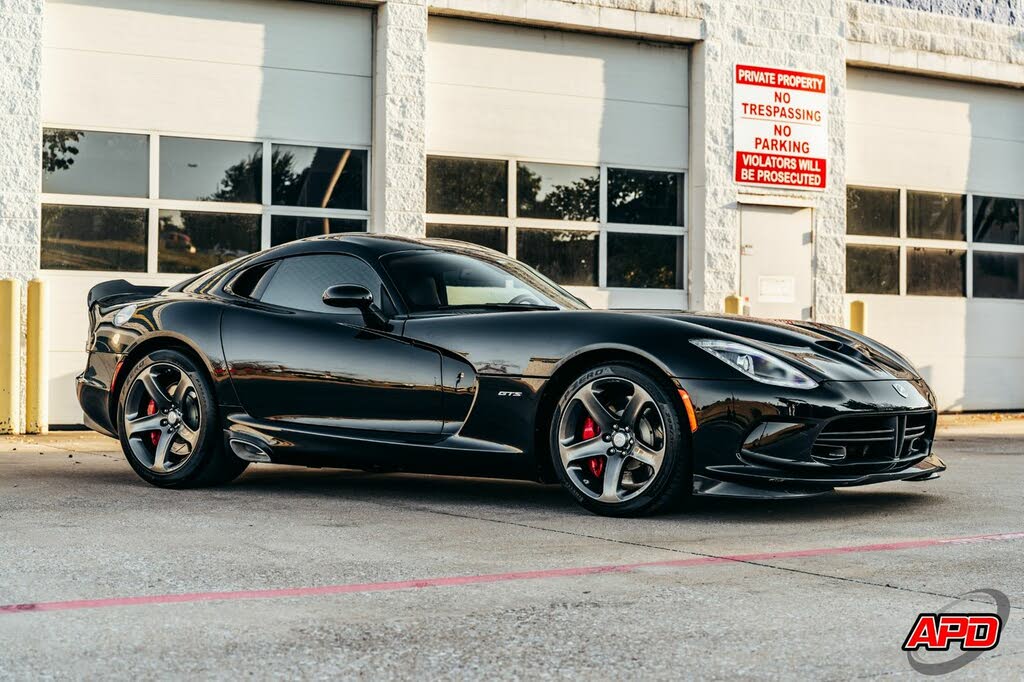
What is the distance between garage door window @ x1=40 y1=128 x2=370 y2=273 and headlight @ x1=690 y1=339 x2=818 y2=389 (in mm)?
7090

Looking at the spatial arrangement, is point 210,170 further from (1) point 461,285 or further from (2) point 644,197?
(1) point 461,285

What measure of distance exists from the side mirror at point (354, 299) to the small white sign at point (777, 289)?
8326 millimetres

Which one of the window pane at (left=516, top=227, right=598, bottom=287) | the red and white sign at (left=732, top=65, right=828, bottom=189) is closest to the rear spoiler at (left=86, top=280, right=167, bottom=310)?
the window pane at (left=516, top=227, right=598, bottom=287)

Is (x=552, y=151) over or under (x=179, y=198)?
over

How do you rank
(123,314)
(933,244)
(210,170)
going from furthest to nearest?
(933,244) < (210,170) < (123,314)

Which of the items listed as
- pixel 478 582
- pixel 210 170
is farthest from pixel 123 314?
pixel 210 170

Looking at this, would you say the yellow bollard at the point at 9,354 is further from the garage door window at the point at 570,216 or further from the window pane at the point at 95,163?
the garage door window at the point at 570,216

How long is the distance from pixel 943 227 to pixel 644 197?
158 inches

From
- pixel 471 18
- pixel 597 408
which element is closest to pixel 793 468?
pixel 597 408

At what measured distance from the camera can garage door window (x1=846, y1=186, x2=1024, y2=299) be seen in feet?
50.0

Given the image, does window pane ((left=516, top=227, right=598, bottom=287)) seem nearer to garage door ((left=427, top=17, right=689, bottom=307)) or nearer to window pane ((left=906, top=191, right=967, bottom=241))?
garage door ((left=427, top=17, right=689, bottom=307))

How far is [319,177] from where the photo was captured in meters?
12.5

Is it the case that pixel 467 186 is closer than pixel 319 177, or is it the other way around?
pixel 319 177

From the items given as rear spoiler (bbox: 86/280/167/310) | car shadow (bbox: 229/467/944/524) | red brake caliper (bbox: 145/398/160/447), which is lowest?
car shadow (bbox: 229/467/944/524)
